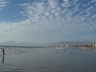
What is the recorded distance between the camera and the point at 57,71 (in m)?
27.9

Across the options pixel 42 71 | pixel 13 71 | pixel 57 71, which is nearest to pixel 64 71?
pixel 57 71

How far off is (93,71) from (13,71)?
13.0 meters

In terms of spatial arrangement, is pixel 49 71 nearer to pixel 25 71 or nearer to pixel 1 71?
pixel 25 71

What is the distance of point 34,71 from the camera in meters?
27.6

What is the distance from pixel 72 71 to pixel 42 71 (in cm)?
493

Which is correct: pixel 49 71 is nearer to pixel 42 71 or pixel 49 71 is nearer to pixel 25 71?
pixel 42 71

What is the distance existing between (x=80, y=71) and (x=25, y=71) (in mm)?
8959

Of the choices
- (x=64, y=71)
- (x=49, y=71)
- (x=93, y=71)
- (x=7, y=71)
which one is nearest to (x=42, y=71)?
(x=49, y=71)

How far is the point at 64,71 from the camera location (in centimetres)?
2791

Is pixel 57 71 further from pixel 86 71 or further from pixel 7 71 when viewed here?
pixel 7 71

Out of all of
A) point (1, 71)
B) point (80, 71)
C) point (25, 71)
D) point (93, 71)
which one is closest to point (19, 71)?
point (25, 71)

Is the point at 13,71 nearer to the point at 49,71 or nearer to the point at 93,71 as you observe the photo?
the point at 49,71

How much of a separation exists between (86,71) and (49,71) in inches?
240

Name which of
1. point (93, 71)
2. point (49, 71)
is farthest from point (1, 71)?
point (93, 71)
